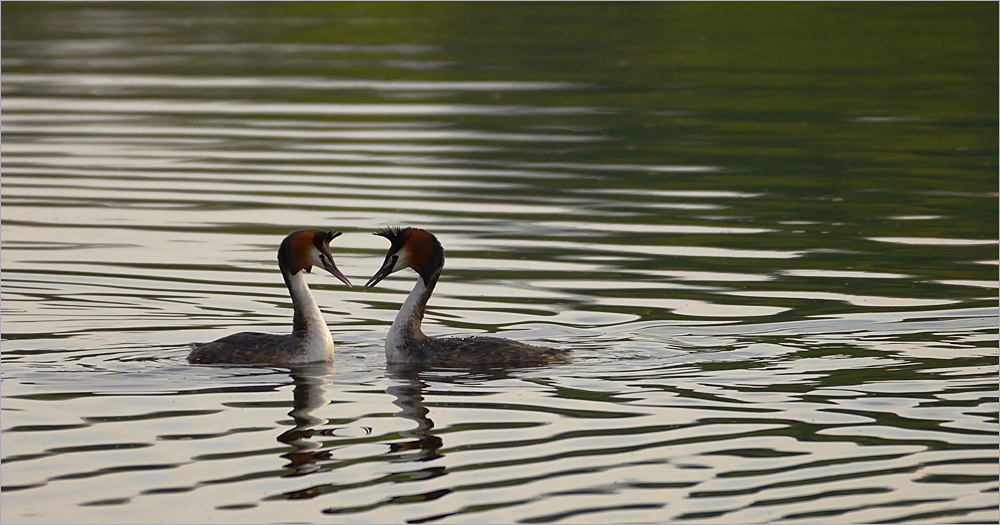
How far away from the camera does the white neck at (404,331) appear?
497 inches

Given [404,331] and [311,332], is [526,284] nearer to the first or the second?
[404,331]

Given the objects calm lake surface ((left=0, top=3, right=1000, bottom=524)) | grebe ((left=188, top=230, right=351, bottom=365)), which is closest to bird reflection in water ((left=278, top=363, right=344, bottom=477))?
calm lake surface ((left=0, top=3, right=1000, bottom=524))

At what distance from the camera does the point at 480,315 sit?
1445 centimetres

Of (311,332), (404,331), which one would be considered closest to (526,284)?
(404,331)

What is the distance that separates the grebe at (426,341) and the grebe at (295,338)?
19.0 inches

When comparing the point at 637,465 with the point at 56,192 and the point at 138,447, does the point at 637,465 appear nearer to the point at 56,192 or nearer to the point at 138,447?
the point at 138,447

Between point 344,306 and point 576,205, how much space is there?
5.46 meters

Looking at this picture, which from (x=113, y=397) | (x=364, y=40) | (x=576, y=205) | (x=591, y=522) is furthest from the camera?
(x=364, y=40)

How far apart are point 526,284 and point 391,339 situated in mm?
3106

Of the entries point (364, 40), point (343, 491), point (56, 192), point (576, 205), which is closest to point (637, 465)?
point (343, 491)

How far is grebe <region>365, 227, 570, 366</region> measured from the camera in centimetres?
1230

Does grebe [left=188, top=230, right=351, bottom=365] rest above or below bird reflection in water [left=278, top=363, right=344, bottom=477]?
above

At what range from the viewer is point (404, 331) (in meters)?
12.7

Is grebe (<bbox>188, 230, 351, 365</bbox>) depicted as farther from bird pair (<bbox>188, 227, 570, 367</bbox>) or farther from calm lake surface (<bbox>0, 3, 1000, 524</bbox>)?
calm lake surface (<bbox>0, 3, 1000, 524</bbox>)
